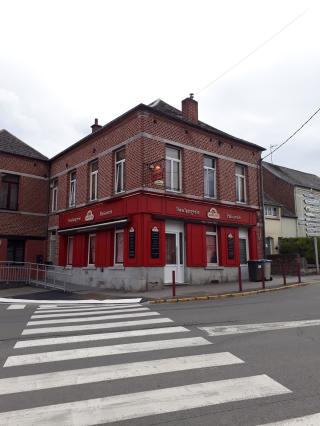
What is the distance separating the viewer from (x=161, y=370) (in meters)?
5.04

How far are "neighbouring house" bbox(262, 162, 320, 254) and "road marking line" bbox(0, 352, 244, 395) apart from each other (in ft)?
80.3

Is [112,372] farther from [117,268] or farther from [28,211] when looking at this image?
[28,211]

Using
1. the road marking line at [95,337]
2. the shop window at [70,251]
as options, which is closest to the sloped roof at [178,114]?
the shop window at [70,251]

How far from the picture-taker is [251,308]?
10.4 metres

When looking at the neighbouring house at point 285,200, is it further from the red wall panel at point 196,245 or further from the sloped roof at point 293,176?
the red wall panel at point 196,245

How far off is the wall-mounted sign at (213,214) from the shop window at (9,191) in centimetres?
1172

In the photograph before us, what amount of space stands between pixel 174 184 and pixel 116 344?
38.7ft

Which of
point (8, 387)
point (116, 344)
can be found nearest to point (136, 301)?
point (116, 344)

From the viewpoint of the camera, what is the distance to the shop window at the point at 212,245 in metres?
18.6

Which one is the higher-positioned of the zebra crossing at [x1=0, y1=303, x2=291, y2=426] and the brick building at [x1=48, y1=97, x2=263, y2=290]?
the brick building at [x1=48, y1=97, x2=263, y2=290]

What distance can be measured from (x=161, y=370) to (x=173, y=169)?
13406mm

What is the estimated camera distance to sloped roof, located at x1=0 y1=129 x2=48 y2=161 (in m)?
22.8

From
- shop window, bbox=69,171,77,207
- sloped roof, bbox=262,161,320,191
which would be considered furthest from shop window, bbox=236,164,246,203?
sloped roof, bbox=262,161,320,191

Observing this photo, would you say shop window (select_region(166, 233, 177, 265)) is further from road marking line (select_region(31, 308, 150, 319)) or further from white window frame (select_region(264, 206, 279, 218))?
white window frame (select_region(264, 206, 279, 218))
